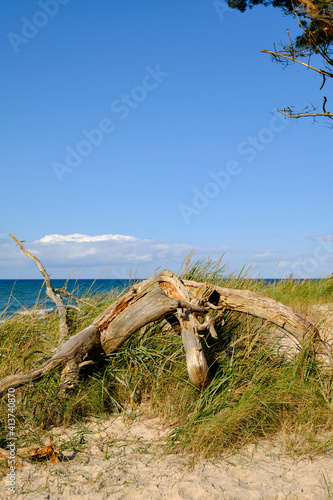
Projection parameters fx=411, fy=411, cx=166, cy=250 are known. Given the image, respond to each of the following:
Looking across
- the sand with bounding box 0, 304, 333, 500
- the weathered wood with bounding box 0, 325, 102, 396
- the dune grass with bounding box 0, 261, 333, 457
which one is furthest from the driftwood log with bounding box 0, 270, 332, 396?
the sand with bounding box 0, 304, 333, 500

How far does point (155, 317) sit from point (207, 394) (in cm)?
93

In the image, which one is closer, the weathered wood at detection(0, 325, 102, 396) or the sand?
the sand

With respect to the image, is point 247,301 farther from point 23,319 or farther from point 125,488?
point 23,319

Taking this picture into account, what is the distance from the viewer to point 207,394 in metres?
3.83

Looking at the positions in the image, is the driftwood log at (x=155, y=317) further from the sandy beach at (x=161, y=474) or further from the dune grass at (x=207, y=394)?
the sandy beach at (x=161, y=474)

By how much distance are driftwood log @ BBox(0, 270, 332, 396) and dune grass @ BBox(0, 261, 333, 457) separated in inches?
5.8

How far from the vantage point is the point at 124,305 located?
448 centimetres

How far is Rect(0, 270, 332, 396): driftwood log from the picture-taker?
13.4ft

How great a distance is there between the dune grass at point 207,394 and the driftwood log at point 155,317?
15 cm

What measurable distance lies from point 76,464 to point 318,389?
238 centimetres

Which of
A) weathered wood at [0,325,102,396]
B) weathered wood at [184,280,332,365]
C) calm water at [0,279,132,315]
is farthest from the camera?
calm water at [0,279,132,315]

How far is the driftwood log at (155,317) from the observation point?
4.10 meters

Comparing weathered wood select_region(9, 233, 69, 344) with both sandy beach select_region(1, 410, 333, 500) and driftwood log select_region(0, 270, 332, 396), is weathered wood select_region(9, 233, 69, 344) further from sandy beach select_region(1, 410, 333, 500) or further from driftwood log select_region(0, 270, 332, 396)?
sandy beach select_region(1, 410, 333, 500)

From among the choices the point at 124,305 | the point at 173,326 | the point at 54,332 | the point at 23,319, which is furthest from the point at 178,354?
the point at 23,319
